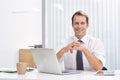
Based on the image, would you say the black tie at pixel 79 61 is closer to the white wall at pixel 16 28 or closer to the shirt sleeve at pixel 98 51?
the shirt sleeve at pixel 98 51

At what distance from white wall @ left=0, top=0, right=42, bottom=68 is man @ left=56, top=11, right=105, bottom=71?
1.21 m

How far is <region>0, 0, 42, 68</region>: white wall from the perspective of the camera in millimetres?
3672

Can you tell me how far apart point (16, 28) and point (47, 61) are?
2009 millimetres

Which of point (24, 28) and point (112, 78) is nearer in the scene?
point (112, 78)

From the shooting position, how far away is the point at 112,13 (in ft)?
12.2

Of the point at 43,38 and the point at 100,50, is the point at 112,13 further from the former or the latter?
the point at 100,50

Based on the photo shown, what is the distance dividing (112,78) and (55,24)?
243 cm

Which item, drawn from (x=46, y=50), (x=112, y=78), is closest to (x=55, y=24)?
(x=46, y=50)

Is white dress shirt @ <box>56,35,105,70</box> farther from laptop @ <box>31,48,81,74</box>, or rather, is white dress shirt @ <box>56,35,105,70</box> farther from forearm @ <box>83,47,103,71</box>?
laptop @ <box>31,48,81,74</box>

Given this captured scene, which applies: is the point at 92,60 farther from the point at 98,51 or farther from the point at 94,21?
the point at 94,21

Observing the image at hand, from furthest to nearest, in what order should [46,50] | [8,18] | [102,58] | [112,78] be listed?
[8,18] < [102,58] < [46,50] < [112,78]

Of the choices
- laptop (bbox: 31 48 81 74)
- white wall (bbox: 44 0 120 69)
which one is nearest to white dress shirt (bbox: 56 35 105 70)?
laptop (bbox: 31 48 81 74)

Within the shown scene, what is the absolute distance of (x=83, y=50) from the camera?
2152 millimetres

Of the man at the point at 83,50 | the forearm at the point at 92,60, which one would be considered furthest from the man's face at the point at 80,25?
the forearm at the point at 92,60
